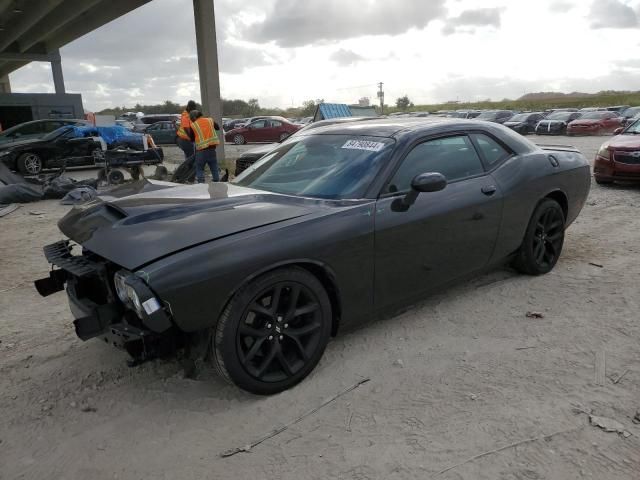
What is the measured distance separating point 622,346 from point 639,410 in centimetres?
77

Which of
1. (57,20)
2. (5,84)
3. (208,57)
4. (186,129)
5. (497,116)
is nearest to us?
(186,129)

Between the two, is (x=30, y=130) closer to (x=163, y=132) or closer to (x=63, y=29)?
(x=163, y=132)

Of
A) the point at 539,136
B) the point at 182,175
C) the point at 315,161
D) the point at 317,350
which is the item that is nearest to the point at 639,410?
the point at 317,350

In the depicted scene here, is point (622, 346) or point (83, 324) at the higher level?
point (83, 324)

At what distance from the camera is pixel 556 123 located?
25688mm

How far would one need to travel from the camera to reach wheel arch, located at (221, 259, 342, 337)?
2.52 metres

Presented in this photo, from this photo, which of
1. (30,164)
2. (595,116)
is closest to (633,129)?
(30,164)

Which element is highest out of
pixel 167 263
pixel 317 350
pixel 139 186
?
pixel 139 186

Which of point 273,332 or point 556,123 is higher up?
point 556,123

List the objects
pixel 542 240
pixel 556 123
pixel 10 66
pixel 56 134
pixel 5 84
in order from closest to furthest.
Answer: pixel 542 240
pixel 56 134
pixel 556 123
pixel 10 66
pixel 5 84

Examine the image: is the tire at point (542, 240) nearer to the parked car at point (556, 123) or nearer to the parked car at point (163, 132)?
the parked car at point (556, 123)

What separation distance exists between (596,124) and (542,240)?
23.2 m

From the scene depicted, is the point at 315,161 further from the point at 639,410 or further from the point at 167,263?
the point at 639,410

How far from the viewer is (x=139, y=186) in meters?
3.79
